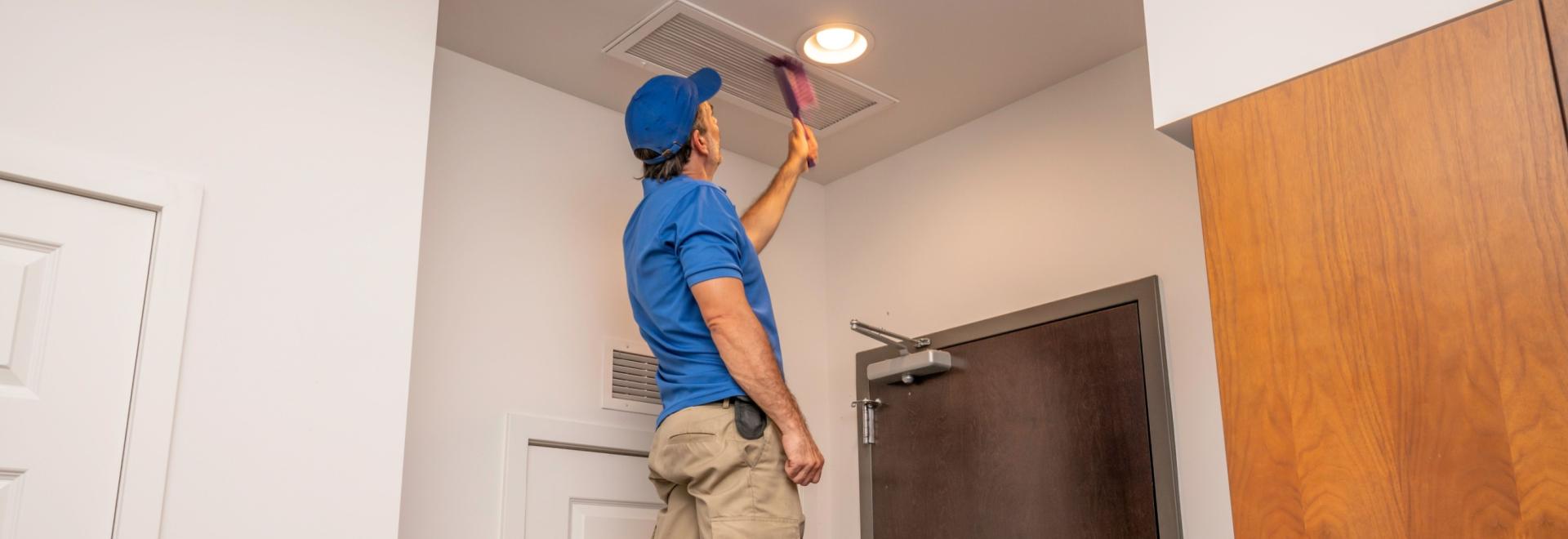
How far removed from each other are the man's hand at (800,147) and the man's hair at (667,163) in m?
0.47

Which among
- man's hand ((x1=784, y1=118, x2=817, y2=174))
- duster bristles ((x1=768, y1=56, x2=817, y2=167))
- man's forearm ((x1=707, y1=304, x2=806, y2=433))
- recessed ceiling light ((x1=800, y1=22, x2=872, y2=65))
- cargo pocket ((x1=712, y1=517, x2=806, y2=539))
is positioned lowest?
cargo pocket ((x1=712, y1=517, x2=806, y2=539))

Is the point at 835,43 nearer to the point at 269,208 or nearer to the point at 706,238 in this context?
the point at 706,238

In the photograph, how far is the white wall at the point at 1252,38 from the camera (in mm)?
1574

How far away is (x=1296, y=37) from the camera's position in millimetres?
1666

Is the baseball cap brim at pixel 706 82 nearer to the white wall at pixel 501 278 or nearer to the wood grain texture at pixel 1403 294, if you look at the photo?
the white wall at pixel 501 278

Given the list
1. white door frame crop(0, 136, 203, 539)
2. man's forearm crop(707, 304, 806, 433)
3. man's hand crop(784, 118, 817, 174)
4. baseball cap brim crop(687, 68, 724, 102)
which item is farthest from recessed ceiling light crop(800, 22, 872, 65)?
white door frame crop(0, 136, 203, 539)

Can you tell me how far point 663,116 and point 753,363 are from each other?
0.61 meters

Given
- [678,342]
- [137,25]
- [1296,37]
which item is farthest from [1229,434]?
[137,25]

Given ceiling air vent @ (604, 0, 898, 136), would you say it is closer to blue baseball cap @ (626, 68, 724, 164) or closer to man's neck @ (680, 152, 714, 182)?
blue baseball cap @ (626, 68, 724, 164)

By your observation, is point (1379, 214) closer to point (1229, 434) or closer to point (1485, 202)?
point (1485, 202)

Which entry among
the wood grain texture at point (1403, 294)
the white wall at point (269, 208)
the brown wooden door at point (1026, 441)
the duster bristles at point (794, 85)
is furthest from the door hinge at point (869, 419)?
the wood grain texture at point (1403, 294)

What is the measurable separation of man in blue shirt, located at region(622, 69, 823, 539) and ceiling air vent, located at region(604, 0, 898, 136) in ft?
1.06

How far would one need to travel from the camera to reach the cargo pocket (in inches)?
74.7

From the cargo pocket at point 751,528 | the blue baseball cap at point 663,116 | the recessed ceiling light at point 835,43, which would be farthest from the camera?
the recessed ceiling light at point 835,43
